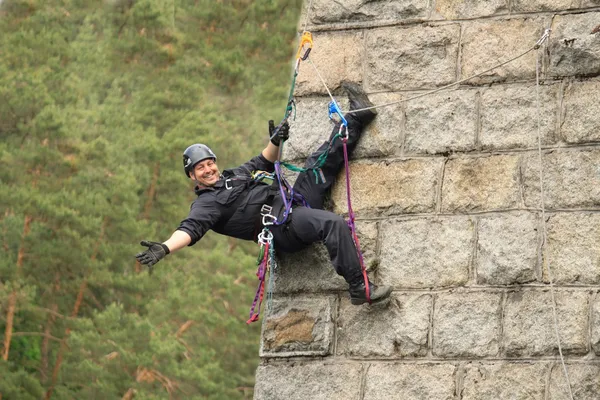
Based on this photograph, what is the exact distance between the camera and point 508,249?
616 centimetres

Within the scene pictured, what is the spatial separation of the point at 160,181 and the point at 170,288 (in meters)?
2.45

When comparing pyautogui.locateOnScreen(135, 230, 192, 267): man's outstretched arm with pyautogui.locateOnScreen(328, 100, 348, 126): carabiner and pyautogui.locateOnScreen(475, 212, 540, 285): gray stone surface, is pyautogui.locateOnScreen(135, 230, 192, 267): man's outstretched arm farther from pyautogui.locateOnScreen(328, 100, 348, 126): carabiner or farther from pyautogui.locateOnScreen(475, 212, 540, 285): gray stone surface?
pyautogui.locateOnScreen(475, 212, 540, 285): gray stone surface

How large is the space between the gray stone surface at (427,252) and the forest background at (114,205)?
15.6 meters

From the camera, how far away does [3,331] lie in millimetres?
23531

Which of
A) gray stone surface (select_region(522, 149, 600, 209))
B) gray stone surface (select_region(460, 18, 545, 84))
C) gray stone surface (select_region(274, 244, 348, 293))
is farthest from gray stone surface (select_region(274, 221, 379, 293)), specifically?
gray stone surface (select_region(460, 18, 545, 84))

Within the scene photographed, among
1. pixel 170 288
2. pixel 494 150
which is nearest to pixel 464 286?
pixel 494 150

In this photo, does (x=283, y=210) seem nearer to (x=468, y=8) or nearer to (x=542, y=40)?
(x=468, y=8)

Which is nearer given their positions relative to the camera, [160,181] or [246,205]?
→ [246,205]

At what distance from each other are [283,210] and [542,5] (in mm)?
1704

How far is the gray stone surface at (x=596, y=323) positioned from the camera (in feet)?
19.1

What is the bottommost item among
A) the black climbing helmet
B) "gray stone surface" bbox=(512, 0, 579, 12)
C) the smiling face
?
the smiling face

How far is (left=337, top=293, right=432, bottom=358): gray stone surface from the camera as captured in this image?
6.22 metres

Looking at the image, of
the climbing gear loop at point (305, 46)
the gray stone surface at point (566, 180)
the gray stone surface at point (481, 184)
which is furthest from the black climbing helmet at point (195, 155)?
the gray stone surface at point (566, 180)

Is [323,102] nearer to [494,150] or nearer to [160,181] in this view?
[494,150]
